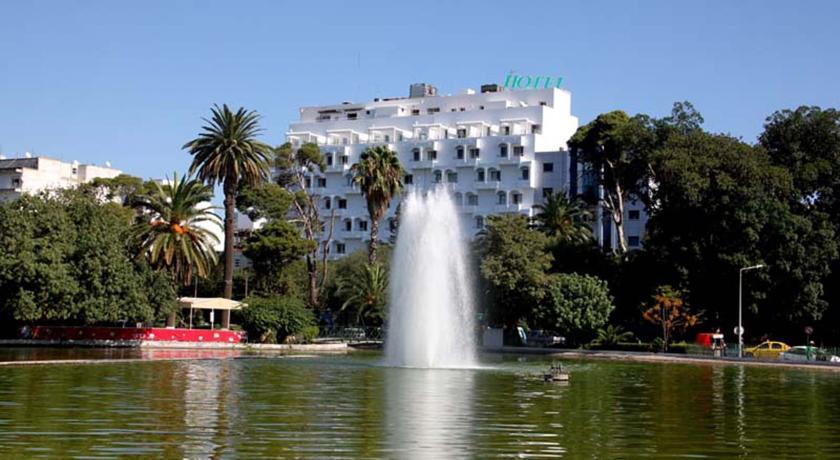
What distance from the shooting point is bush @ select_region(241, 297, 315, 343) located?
83.4m

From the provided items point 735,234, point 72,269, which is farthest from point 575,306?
point 72,269

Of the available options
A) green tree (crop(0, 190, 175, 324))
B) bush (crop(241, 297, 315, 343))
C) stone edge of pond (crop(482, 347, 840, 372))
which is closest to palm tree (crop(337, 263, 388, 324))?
bush (crop(241, 297, 315, 343))

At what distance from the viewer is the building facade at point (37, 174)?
147375 millimetres

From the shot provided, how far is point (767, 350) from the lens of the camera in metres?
77.8

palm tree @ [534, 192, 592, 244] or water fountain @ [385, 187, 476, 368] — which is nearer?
water fountain @ [385, 187, 476, 368]

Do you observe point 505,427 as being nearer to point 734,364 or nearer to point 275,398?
point 275,398

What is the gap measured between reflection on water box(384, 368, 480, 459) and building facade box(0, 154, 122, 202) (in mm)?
110741

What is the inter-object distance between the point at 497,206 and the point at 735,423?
10399cm

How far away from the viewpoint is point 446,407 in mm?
32969

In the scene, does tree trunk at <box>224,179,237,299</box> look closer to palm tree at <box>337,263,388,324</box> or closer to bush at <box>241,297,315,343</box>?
bush at <box>241,297,315,343</box>

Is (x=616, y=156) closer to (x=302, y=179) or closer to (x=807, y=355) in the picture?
(x=807, y=355)

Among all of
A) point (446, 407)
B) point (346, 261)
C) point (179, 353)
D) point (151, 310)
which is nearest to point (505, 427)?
point (446, 407)

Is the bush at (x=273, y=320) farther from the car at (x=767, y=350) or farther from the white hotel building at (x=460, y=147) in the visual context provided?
the white hotel building at (x=460, y=147)

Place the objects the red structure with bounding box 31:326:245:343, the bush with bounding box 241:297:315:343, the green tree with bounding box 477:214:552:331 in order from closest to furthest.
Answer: the red structure with bounding box 31:326:245:343 → the bush with bounding box 241:297:315:343 → the green tree with bounding box 477:214:552:331
